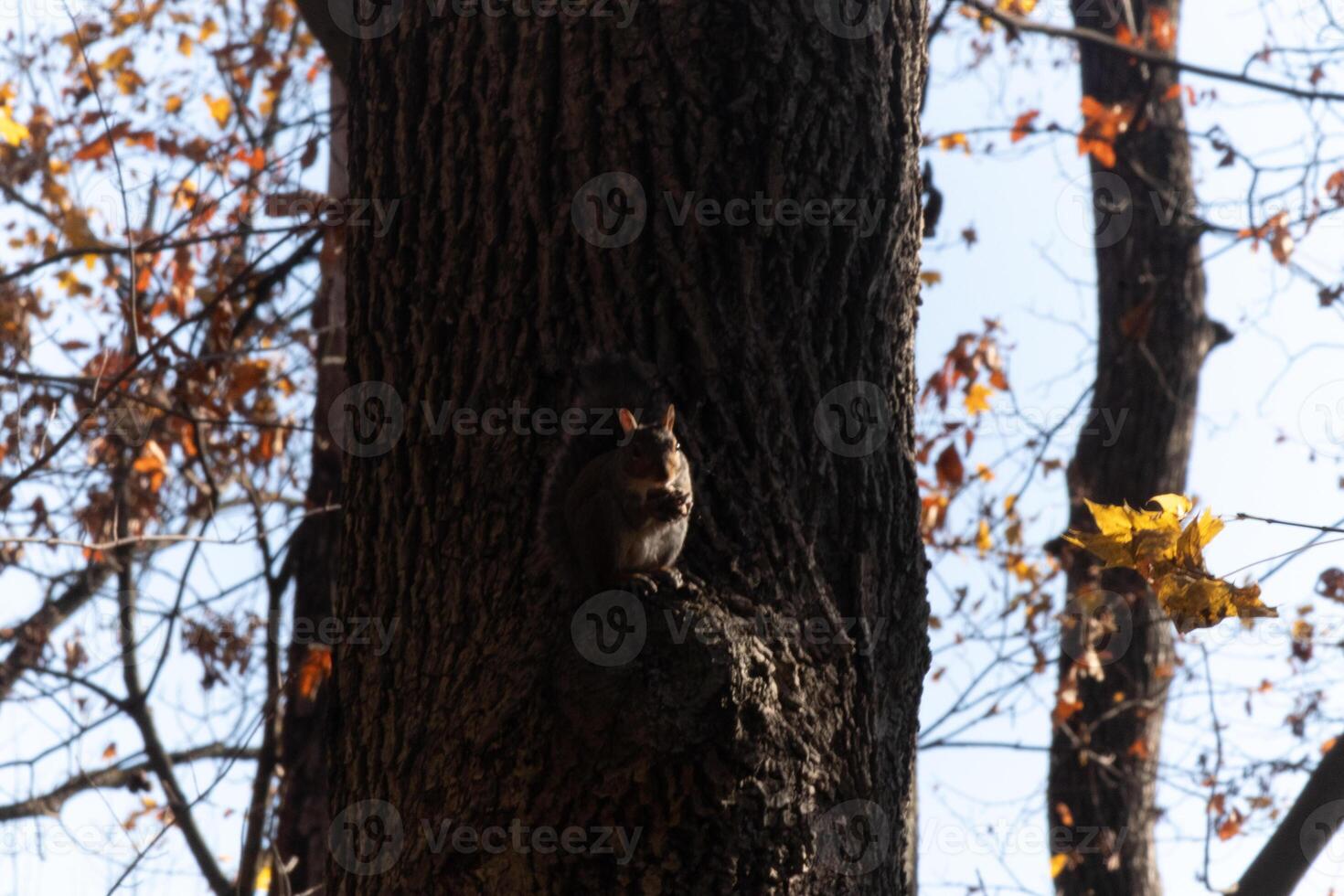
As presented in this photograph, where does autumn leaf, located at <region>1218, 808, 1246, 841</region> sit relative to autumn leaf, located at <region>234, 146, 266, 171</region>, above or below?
below

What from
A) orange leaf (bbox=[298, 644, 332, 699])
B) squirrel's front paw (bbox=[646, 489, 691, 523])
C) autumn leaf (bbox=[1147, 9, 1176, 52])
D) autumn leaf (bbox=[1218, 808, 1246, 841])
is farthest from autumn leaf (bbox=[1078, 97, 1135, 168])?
squirrel's front paw (bbox=[646, 489, 691, 523])

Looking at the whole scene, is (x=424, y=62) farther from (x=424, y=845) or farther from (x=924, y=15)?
(x=424, y=845)

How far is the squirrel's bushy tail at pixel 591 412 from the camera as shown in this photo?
163 cm

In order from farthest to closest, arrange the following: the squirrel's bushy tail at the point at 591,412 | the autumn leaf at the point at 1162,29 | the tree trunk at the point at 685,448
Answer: the autumn leaf at the point at 1162,29 → the squirrel's bushy tail at the point at 591,412 → the tree trunk at the point at 685,448

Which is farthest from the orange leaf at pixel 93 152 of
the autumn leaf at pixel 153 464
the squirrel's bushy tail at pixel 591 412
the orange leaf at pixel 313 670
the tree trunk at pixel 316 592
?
the squirrel's bushy tail at pixel 591 412

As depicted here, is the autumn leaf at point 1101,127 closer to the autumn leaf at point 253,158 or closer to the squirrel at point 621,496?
the autumn leaf at point 253,158

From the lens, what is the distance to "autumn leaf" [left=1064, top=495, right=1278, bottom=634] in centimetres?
179

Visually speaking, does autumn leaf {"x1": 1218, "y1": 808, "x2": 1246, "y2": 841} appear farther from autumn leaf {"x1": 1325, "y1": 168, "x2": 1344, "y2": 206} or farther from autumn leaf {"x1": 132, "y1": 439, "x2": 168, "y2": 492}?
autumn leaf {"x1": 132, "y1": 439, "x2": 168, "y2": 492}

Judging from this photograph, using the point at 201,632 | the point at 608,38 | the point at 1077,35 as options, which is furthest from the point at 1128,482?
the point at 608,38

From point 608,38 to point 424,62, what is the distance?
0.34 meters

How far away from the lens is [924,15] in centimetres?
205

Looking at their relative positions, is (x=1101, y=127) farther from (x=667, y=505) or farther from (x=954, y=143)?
(x=667, y=505)

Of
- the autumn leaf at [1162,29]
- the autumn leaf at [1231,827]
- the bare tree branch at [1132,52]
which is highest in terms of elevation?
the autumn leaf at [1162,29]

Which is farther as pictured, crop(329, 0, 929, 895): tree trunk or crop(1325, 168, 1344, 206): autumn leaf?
crop(1325, 168, 1344, 206): autumn leaf
